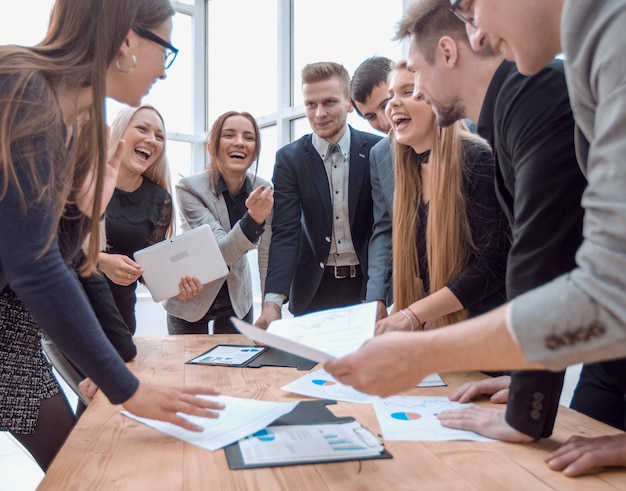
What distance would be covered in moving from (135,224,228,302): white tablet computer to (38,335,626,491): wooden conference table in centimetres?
93

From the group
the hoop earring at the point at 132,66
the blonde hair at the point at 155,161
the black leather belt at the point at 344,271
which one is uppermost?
the hoop earring at the point at 132,66

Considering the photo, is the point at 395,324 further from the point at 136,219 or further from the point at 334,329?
the point at 136,219

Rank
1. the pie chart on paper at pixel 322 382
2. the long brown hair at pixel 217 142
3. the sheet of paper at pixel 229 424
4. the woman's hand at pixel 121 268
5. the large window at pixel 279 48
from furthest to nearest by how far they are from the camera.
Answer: the large window at pixel 279 48 < the long brown hair at pixel 217 142 < the woman's hand at pixel 121 268 < the pie chart on paper at pixel 322 382 < the sheet of paper at pixel 229 424

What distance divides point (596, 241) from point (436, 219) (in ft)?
3.29

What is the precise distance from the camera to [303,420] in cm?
102

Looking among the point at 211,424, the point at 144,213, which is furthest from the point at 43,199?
the point at 144,213

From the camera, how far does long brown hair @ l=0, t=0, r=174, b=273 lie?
82 centimetres

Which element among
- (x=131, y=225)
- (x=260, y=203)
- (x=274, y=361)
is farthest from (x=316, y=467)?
(x=131, y=225)

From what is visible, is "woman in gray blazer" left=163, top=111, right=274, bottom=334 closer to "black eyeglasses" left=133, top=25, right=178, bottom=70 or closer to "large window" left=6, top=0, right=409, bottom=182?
"black eyeglasses" left=133, top=25, right=178, bottom=70

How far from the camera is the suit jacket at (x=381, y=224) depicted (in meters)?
1.90

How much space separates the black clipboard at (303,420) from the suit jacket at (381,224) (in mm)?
784

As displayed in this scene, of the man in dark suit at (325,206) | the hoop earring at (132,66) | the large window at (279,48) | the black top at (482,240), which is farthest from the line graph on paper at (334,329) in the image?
the large window at (279,48)

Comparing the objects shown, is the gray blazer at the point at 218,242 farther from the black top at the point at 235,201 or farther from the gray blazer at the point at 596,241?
the gray blazer at the point at 596,241

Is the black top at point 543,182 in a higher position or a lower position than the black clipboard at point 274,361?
higher
